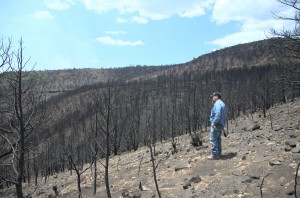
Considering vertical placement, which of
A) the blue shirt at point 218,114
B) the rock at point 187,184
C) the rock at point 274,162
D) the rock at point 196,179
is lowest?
the rock at point 187,184

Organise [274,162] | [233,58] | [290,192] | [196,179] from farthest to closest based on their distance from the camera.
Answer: [233,58] → [196,179] → [274,162] → [290,192]

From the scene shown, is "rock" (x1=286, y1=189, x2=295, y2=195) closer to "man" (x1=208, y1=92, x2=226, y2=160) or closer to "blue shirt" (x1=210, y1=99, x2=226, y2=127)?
"man" (x1=208, y1=92, x2=226, y2=160)

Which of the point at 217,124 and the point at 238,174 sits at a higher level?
the point at 217,124

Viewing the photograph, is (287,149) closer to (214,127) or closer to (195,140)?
(214,127)

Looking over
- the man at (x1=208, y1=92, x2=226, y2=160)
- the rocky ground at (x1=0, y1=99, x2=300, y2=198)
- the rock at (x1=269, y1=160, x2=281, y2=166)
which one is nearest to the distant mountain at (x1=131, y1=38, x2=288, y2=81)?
the rocky ground at (x1=0, y1=99, x2=300, y2=198)

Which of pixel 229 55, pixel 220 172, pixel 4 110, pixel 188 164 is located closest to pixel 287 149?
pixel 220 172

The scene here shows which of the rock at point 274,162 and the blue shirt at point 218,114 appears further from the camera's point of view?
the blue shirt at point 218,114

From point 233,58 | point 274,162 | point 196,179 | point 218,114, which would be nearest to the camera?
point 274,162

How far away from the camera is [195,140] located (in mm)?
17250

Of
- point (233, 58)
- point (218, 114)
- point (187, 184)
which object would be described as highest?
point (233, 58)

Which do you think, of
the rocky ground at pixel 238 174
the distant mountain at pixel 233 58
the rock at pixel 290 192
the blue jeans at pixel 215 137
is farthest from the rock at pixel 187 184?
the distant mountain at pixel 233 58

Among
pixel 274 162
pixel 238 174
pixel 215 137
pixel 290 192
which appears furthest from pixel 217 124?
pixel 290 192

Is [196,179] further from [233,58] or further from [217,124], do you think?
[233,58]

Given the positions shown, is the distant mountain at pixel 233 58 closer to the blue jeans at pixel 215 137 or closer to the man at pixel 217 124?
the man at pixel 217 124
